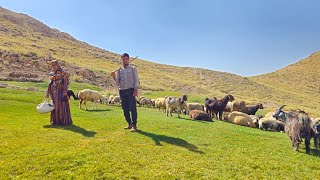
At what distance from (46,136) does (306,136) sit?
958cm

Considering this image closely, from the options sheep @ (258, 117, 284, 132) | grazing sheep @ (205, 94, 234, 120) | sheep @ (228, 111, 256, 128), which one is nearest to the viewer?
sheep @ (258, 117, 284, 132)

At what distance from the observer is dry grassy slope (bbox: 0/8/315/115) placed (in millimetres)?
76000

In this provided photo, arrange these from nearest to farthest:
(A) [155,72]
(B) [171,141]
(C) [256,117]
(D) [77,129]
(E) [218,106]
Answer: (B) [171,141]
(D) [77,129]
(C) [256,117]
(E) [218,106]
(A) [155,72]

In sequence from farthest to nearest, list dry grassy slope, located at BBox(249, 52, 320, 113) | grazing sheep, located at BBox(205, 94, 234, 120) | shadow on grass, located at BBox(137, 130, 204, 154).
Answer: dry grassy slope, located at BBox(249, 52, 320, 113) < grazing sheep, located at BBox(205, 94, 234, 120) < shadow on grass, located at BBox(137, 130, 204, 154)

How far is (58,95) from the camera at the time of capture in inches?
495

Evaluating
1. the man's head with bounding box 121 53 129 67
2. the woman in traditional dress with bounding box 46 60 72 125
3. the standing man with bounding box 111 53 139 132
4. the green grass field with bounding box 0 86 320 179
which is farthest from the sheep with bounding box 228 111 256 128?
the woman in traditional dress with bounding box 46 60 72 125

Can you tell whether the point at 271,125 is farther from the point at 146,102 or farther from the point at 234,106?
the point at 146,102

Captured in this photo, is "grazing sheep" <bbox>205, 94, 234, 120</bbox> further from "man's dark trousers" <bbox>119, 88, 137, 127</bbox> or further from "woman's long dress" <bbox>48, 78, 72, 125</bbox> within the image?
"woman's long dress" <bbox>48, 78, 72, 125</bbox>

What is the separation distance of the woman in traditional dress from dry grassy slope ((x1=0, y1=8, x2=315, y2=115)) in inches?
2197

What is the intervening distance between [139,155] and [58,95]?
18.4 feet

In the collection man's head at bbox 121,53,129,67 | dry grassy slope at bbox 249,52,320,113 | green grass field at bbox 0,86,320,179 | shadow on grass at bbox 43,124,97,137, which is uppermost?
dry grassy slope at bbox 249,52,320,113

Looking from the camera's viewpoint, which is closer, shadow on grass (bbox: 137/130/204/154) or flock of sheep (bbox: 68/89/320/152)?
shadow on grass (bbox: 137/130/204/154)

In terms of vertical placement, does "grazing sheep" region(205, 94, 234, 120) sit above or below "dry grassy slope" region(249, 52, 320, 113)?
below

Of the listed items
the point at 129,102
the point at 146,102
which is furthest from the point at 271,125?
the point at 146,102
